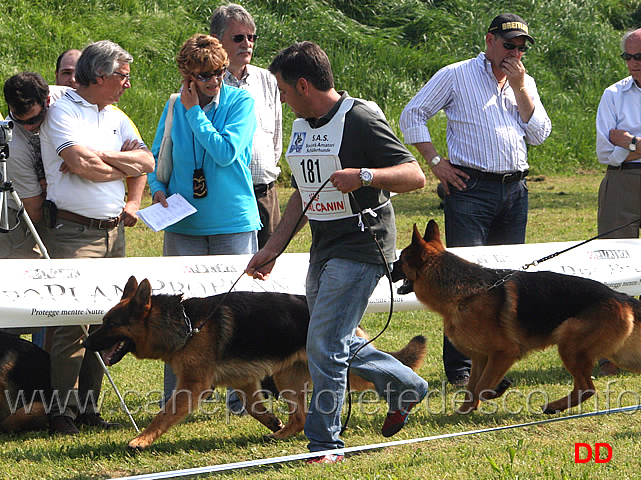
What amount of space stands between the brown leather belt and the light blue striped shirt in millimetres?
2106

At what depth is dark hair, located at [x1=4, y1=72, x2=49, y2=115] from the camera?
5.18 m

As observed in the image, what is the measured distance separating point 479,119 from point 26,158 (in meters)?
3.04

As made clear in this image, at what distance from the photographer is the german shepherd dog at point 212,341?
468cm

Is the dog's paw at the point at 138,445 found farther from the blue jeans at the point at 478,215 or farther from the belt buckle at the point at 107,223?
the blue jeans at the point at 478,215

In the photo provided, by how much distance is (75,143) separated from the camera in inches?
199

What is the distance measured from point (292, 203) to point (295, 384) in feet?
3.83

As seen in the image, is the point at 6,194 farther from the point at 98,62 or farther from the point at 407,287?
the point at 407,287

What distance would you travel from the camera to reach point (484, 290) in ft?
17.1

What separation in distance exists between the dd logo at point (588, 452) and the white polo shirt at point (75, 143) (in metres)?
3.01

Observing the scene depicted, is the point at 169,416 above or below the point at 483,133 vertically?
below

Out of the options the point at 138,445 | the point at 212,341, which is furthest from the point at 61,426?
the point at 212,341

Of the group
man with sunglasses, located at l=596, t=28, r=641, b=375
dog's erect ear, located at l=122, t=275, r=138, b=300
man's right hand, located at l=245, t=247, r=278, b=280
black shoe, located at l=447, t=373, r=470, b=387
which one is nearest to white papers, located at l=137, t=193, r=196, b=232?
dog's erect ear, located at l=122, t=275, r=138, b=300

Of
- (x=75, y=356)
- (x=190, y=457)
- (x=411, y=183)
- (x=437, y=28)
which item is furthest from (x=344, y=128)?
(x=437, y=28)

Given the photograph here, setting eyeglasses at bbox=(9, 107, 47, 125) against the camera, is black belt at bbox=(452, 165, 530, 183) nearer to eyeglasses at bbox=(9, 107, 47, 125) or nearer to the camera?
eyeglasses at bbox=(9, 107, 47, 125)
